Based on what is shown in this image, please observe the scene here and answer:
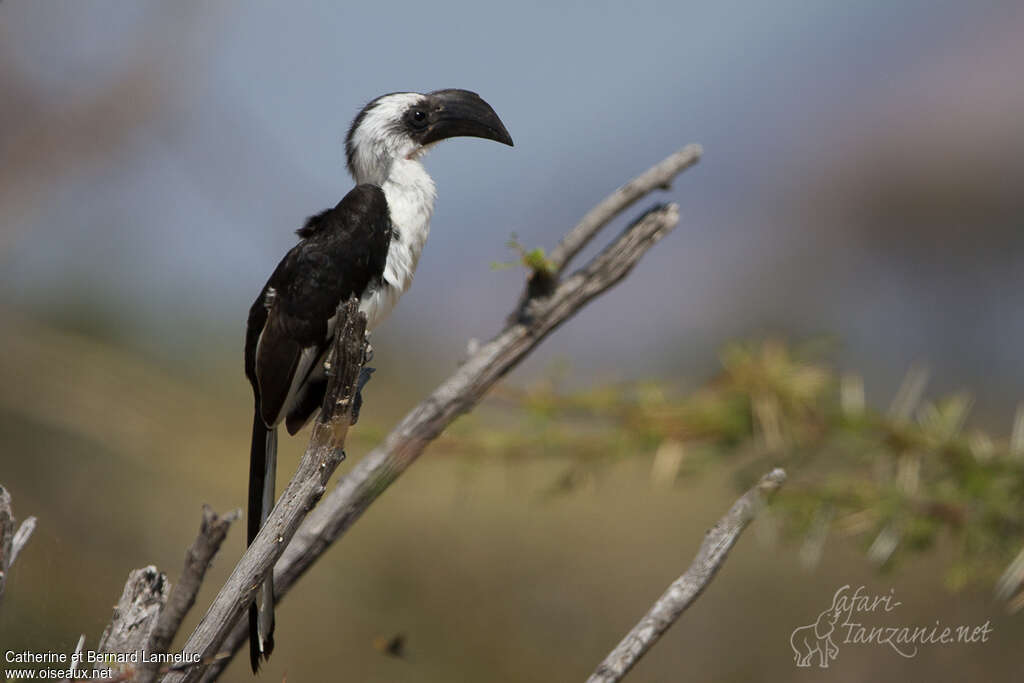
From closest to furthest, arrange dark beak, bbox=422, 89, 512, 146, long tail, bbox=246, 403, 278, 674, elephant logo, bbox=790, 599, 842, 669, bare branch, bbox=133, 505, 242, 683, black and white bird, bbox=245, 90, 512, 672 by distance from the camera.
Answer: bare branch, bbox=133, 505, 242, 683 < long tail, bbox=246, 403, 278, 674 < black and white bird, bbox=245, 90, 512, 672 < dark beak, bbox=422, 89, 512, 146 < elephant logo, bbox=790, 599, 842, 669

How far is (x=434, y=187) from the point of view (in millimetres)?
1895

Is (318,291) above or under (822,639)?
above

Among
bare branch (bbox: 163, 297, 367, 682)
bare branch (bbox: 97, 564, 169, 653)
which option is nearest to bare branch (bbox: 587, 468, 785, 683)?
bare branch (bbox: 163, 297, 367, 682)

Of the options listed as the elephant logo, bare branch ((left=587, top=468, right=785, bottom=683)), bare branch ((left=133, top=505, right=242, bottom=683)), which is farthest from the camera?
the elephant logo

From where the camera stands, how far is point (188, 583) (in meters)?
1.06

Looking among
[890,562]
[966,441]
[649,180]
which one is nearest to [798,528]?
[890,562]

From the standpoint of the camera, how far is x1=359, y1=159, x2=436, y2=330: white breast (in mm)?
1733

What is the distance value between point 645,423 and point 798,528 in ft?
1.32

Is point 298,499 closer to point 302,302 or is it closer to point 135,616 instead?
point 135,616

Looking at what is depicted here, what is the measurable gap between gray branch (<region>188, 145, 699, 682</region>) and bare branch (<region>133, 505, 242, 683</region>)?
429mm

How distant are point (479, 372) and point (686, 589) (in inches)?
25.4

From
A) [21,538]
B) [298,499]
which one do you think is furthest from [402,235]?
[21,538]

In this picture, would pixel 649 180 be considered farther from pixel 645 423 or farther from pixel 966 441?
pixel 966 441

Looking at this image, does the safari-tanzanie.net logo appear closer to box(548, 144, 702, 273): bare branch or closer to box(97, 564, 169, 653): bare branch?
box(548, 144, 702, 273): bare branch
